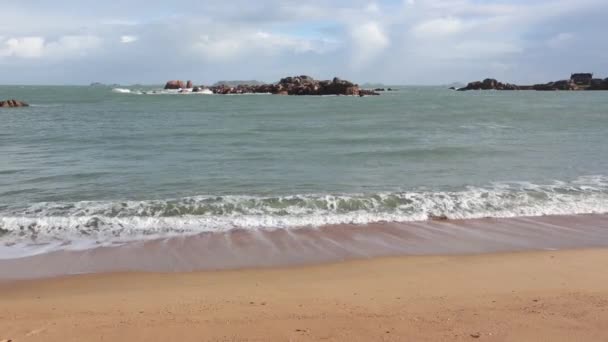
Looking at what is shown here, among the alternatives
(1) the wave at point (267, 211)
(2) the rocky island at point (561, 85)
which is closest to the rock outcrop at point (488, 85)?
(2) the rocky island at point (561, 85)

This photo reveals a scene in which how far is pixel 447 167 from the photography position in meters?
16.1

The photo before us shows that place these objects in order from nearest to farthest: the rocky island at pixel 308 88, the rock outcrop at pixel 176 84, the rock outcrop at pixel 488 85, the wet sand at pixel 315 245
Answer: the wet sand at pixel 315 245 → the rocky island at pixel 308 88 → the rock outcrop at pixel 176 84 → the rock outcrop at pixel 488 85

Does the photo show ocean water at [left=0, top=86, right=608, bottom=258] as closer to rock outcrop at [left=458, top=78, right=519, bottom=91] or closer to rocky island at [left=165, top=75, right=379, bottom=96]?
rocky island at [left=165, top=75, right=379, bottom=96]

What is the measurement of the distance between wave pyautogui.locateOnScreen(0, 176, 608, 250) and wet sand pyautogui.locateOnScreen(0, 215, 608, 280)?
554mm

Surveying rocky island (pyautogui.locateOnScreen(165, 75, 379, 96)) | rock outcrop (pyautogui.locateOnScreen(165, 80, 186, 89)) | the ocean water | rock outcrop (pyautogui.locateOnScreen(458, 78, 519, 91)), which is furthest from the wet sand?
rock outcrop (pyautogui.locateOnScreen(458, 78, 519, 91))

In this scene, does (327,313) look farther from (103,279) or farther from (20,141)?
(20,141)

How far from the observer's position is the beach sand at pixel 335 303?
4801mm

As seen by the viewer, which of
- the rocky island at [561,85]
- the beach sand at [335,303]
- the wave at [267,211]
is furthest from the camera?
the rocky island at [561,85]

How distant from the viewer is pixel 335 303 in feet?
18.4

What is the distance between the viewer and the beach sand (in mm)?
4801

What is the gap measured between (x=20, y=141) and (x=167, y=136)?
6.88 m

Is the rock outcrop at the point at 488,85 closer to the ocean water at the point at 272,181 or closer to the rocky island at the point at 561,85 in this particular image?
the rocky island at the point at 561,85

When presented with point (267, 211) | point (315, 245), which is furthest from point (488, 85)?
point (315, 245)

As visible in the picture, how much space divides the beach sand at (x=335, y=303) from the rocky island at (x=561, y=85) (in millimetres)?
141315
